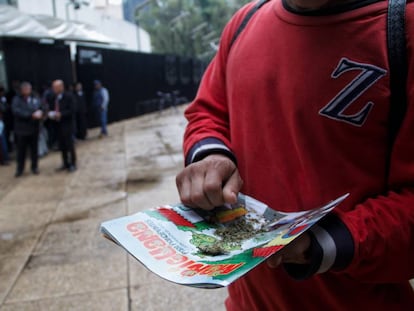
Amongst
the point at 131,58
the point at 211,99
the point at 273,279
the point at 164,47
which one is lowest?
the point at 164,47

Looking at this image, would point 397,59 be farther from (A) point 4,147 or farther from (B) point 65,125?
(A) point 4,147

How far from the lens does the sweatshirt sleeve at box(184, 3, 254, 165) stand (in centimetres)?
133

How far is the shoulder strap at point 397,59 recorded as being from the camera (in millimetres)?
946

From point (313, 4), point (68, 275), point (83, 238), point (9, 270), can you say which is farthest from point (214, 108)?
point (83, 238)

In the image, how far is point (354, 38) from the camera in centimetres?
101

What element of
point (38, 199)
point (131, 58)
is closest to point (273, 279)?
point (38, 199)

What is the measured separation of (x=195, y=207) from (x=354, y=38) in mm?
591

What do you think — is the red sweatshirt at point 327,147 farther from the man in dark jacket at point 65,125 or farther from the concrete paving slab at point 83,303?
the man in dark jacket at point 65,125

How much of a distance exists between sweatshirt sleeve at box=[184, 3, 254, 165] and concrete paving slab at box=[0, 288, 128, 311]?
2411mm

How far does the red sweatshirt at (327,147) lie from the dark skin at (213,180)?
0.03 m

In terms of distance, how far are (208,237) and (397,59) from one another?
1.98ft

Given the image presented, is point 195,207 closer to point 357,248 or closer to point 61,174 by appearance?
point 357,248

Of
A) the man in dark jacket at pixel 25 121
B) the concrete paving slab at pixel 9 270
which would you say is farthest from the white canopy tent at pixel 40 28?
the concrete paving slab at pixel 9 270

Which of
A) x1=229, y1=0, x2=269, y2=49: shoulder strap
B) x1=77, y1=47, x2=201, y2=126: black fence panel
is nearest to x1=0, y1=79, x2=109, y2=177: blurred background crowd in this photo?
x1=77, y1=47, x2=201, y2=126: black fence panel
